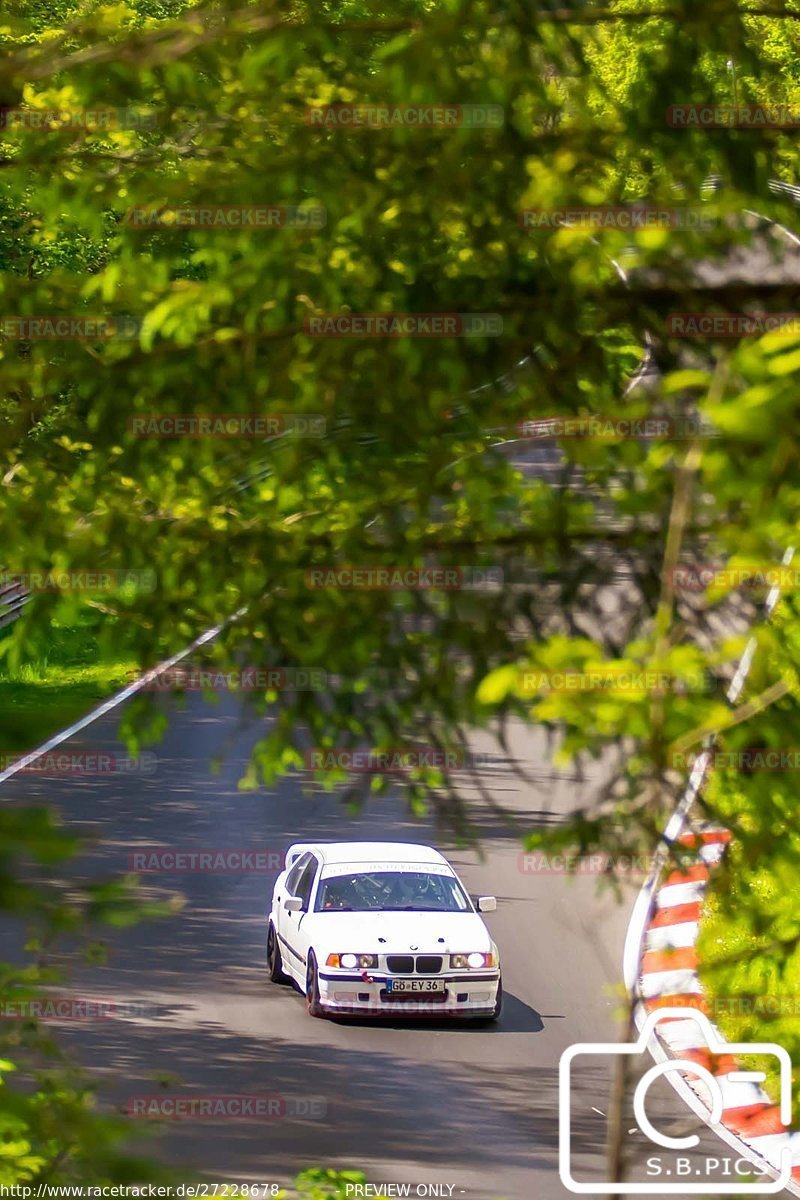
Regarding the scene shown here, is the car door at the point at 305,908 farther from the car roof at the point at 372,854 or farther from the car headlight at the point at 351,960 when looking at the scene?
the car headlight at the point at 351,960

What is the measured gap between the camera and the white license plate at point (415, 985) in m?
14.6

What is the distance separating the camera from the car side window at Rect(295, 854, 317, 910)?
1535cm

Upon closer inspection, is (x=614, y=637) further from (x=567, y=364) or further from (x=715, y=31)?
(x=715, y=31)

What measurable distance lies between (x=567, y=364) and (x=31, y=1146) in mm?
2340

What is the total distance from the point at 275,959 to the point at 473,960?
231 cm

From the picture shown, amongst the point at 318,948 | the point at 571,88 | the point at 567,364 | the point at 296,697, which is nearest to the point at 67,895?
the point at 296,697

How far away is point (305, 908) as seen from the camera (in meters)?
15.1

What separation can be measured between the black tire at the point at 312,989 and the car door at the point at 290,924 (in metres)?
0.11

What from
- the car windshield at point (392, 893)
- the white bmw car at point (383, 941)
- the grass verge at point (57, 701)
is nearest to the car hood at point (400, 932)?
the white bmw car at point (383, 941)

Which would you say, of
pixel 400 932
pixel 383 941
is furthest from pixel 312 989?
pixel 400 932

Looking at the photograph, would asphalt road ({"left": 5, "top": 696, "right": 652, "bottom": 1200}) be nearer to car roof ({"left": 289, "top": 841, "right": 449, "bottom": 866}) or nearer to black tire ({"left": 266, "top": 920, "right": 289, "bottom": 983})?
black tire ({"left": 266, "top": 920, "right": 289, "bottom": 983})

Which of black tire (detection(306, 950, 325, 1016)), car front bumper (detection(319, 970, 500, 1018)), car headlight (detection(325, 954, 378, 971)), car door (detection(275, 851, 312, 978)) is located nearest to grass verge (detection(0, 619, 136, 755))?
car headlight (detection(325, 954, 378, 971))

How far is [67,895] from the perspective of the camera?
2.73 meters

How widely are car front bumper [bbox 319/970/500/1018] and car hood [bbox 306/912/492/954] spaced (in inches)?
10.9
